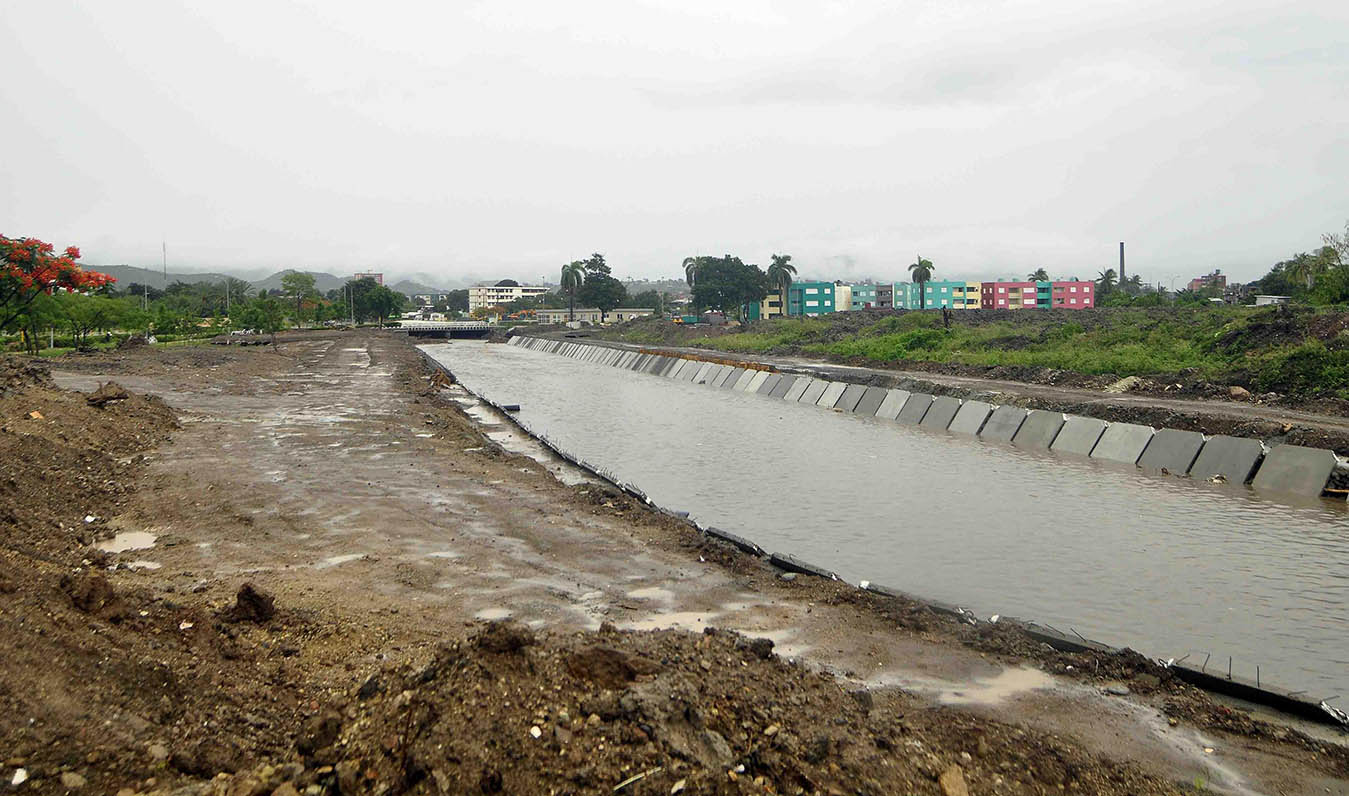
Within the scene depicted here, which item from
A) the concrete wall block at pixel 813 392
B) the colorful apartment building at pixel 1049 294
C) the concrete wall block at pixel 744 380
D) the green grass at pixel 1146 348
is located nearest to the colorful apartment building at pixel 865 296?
the colorful apartment building at pixel 1049 294

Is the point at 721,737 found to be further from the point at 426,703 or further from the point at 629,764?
the point at 426,703

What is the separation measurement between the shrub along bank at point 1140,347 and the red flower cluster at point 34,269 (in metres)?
30.6

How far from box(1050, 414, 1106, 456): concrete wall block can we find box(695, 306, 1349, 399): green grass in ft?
18.6

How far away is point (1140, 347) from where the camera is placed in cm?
2998

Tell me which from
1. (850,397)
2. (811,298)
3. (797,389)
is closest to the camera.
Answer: (850,397)

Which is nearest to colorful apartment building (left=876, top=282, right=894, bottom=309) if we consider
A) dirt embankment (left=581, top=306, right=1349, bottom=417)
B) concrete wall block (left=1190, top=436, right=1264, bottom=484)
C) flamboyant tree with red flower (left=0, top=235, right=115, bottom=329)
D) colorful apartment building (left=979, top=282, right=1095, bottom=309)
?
colorful apartment building (left=979, top=282, right=1095, bottom=309)

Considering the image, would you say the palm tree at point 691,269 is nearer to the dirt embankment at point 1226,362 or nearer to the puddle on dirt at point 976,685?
the dirt embankment at point 1226,362

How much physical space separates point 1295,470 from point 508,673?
15500mm

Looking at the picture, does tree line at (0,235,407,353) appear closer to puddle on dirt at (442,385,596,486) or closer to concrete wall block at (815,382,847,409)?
puddle on dirt at (442,385,596,486)

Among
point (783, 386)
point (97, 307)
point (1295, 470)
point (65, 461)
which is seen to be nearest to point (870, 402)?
point (783, 386)

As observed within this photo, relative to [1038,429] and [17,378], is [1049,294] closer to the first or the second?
[1038,429]

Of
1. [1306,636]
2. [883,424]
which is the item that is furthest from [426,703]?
[883,424]

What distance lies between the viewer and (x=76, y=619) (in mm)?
5605

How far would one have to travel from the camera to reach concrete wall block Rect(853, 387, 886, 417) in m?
27.2
